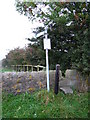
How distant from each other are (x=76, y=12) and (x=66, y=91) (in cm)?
167

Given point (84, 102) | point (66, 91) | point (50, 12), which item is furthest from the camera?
point (50, 12)

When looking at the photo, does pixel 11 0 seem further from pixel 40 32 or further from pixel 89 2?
pixel 89 2

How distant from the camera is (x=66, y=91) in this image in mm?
3027

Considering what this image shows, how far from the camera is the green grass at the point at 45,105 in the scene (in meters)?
2.35

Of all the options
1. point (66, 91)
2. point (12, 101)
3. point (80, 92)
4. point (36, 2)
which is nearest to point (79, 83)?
point (80, 92)

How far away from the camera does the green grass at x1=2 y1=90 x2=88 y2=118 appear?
92.4 inches

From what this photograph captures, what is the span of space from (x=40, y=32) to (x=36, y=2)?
798 millimetres

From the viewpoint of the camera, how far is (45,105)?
8.39ft

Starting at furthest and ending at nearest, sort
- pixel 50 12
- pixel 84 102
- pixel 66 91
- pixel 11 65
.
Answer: pixel 11 65 → pixel 50 12 → pixel 66 91 → pixel 84 102

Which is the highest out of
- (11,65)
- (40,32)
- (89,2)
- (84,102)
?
(89,2)

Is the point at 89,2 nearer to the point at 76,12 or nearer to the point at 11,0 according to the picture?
the point at 76,12

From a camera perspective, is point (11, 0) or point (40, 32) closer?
point (11, 0)

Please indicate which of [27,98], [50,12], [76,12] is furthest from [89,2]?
[27,98]

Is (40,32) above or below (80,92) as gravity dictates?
above
